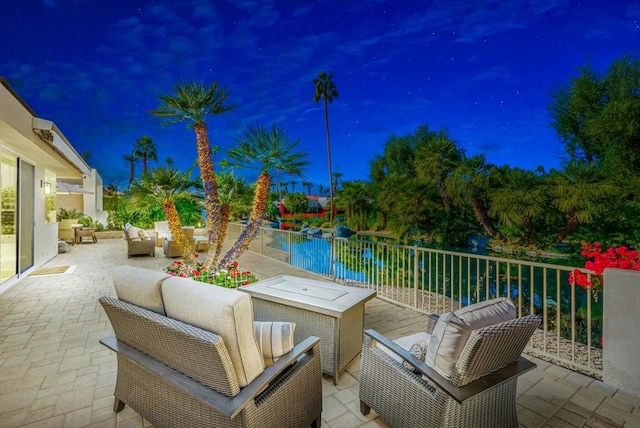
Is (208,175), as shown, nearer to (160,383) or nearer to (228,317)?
(160,383)

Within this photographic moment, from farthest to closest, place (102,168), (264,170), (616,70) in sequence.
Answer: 1. (102,168)
2. (616,70)
3. (264,170)

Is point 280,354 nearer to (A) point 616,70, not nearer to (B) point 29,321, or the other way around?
(B) point 29,321

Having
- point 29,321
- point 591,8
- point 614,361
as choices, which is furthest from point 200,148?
point 591,8

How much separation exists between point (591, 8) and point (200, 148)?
109 ft

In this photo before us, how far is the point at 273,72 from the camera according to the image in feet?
131

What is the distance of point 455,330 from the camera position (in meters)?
1.50

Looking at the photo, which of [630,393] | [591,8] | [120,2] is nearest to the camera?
[630,393]

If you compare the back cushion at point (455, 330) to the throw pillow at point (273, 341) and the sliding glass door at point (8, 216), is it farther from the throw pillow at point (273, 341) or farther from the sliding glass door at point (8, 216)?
the sliding glass door at point (8, 216)

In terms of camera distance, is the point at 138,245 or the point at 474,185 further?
the point at 474,185

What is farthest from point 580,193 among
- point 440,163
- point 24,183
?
point 24,183

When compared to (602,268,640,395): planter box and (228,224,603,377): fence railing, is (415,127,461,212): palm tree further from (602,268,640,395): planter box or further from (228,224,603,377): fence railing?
(602,268,640,395): planter box

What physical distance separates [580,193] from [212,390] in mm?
14874

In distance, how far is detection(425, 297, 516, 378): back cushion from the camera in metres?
1.50

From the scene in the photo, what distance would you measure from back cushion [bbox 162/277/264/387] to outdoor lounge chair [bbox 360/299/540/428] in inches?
31.3
